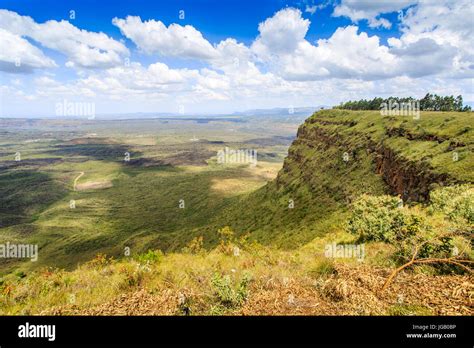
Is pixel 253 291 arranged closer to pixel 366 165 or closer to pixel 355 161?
pixel 366 165

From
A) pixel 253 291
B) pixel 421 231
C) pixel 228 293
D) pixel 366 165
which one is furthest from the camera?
pixel 366 165

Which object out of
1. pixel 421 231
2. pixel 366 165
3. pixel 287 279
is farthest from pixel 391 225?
pixel 366 165

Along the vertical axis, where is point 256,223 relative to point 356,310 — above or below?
below

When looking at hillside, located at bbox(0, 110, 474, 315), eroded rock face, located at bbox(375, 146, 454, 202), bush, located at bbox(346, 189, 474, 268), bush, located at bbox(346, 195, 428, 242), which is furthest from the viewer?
eroded rock face, located at bbox(375, 146, 454, 202)

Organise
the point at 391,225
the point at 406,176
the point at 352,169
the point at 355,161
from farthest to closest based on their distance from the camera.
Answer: the point at 355,161 → the point at 352,169 → the point at 406,176 → the point at 391,225

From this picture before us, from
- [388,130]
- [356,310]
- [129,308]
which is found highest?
[388,130]

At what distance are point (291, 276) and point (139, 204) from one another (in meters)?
201

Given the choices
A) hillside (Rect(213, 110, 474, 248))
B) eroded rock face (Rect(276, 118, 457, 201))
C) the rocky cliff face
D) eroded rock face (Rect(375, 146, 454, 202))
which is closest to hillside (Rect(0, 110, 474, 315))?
eroded rock face (Rect(375, 146, 454, 202))

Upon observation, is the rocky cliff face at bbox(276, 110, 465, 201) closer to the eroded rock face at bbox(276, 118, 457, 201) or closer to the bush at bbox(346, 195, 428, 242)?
the eroded rock face at bbox(276, 118, 457, 201)

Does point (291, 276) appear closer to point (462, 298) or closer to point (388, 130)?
point (462, 298)

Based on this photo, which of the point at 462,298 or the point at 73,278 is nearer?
the point at 462,298

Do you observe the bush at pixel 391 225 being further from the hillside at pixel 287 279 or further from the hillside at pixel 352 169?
the hillside at pixel 352 169
